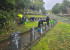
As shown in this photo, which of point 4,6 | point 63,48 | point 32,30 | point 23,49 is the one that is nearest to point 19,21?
point 4,6

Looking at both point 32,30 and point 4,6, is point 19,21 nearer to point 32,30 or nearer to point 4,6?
point 4,6

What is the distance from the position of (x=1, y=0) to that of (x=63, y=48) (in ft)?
20.6

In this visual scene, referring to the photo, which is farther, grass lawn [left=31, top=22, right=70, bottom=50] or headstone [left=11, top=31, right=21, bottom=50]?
grass lawn [left=31, top=22, right=70, bottom=50]

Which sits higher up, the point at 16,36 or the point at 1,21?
the point at 1,21

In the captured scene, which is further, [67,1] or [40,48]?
[67,1]

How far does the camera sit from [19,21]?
12.4 m

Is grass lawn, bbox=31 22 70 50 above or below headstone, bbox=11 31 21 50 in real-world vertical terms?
below

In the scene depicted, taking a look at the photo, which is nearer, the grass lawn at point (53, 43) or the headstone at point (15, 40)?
the headstone at point (15, 40)

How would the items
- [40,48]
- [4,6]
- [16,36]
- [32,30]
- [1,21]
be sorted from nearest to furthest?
[16,36] < [40,48] < [1,21] < [32,30] < [4,6]

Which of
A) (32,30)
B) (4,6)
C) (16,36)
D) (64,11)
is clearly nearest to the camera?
(16,36)

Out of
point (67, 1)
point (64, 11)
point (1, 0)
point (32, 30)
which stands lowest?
point (32, 30)

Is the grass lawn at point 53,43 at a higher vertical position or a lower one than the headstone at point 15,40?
lower

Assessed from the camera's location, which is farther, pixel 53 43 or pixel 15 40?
pixel 53 43

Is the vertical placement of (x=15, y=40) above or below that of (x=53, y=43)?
above
